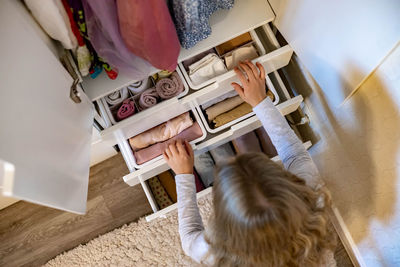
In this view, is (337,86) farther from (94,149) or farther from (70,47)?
(94,149)

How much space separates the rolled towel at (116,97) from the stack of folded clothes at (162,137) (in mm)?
135

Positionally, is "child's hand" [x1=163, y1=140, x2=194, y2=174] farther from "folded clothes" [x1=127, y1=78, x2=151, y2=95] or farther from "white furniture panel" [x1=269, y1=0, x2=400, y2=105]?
"white furniture panel" [x1=269, y1=0, x2=400, y2=105]

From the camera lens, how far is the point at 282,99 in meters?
1.10

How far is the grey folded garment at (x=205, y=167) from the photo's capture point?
1201mm

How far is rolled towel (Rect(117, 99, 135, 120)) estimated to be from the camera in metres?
0.98

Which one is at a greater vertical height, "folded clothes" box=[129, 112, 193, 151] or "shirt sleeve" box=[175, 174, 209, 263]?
"folded clothes" box=[129, 112, 193, 151]

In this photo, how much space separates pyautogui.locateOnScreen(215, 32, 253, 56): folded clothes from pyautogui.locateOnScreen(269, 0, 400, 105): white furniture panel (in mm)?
110

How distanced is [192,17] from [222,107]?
1.18 feet

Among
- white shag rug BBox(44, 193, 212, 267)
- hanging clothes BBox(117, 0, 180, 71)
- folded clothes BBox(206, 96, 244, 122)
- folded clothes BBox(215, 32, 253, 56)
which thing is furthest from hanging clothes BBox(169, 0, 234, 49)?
white shag rug BBox(44, 193, 212, 267)

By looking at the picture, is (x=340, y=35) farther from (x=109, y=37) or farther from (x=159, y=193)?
(x=159, y=193)

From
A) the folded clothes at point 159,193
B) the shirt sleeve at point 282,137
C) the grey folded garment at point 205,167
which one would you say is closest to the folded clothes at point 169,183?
the folded clothes at point 159,193

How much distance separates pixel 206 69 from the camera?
3.20 feet

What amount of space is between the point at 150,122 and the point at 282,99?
47cm

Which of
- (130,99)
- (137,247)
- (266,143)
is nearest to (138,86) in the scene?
(130,99)
